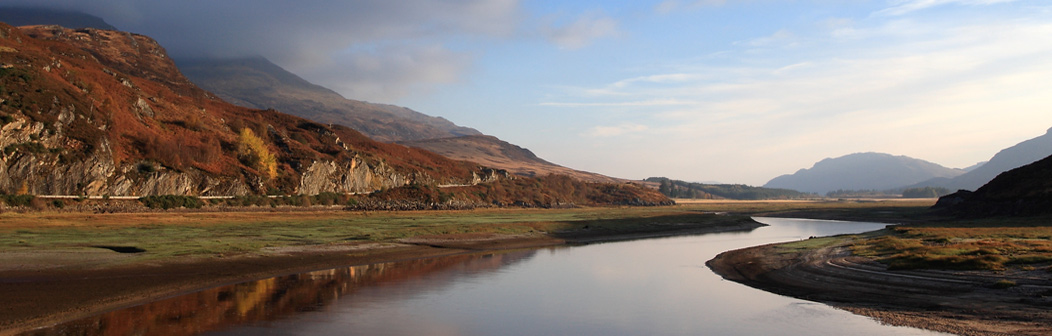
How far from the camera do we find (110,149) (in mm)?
68875

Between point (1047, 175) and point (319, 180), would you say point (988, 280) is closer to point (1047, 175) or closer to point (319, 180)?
point (1047, 175)

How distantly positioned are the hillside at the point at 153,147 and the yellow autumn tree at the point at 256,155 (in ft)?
0.53

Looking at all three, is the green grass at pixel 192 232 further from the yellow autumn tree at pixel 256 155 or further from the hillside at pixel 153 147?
the yellow autumn tree at pixel 256 155

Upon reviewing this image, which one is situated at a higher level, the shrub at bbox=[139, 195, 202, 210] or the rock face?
the rock face

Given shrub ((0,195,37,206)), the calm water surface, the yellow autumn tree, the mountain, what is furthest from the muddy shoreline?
the mountain

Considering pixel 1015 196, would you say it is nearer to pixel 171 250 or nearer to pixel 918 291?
pixel 918 291

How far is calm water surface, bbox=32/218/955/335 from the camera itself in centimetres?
1991

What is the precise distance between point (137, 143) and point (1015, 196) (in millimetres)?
117624

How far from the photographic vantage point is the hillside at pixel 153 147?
62.6m

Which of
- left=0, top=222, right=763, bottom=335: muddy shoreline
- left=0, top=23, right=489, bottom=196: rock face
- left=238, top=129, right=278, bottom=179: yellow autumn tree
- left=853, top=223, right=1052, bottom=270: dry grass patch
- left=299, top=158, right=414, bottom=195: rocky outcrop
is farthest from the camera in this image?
left=299, top=158, right=414, bottom=195: rocky outcrop

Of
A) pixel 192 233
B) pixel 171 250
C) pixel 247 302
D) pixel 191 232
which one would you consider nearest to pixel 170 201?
pixel 191 232

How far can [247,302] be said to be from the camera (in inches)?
944

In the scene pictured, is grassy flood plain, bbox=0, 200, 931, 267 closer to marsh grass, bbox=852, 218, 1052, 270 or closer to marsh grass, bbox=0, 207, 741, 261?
marsh grass, bbox=0, 207, 741, 261

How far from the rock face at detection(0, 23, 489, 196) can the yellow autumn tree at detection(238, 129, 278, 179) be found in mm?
174
